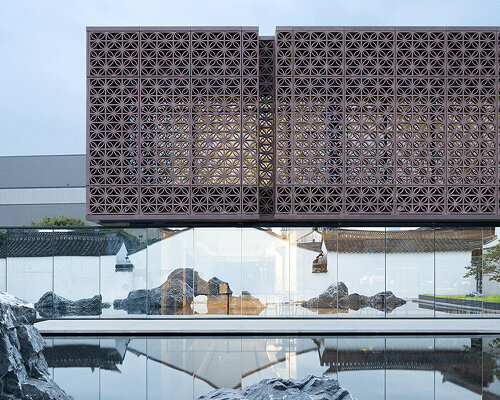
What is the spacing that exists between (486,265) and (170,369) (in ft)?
32.1

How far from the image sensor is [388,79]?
38.6ft

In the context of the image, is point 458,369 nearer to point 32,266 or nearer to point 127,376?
point 127,376

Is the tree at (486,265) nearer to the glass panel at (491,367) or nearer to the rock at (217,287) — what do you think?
the glass panel at (491,367)

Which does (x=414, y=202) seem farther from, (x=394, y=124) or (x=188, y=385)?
(x=188, y=385)

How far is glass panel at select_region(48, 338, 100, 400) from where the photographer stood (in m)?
6.84

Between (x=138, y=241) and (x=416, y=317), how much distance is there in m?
8.15

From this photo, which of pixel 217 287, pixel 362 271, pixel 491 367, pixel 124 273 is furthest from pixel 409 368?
pixel 124 273

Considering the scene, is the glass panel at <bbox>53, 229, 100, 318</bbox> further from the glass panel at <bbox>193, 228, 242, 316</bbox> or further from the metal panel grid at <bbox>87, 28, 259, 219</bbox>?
the glass panel at <bbox>193, 228, 242, 316</bbox>

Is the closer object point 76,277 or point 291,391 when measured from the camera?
point 291,391

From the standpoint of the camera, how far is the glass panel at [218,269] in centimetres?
1308

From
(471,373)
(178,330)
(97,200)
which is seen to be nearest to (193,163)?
(97,200)

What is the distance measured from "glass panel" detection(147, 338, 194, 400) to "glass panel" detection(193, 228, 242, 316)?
265cm

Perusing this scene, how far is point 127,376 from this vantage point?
294 inches

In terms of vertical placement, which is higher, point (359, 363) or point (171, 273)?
point (171, 273)
